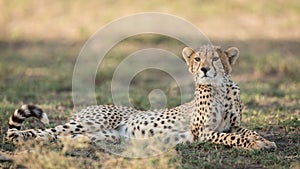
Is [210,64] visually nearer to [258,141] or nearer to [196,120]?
[196,120]

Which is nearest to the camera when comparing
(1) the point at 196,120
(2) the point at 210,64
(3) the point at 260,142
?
(3) the point at 260,142

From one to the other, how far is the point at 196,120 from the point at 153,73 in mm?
5710

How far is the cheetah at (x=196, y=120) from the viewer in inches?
264

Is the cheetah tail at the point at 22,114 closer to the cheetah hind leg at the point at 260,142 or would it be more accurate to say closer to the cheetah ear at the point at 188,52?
the cheetah ear at the point at 188,52

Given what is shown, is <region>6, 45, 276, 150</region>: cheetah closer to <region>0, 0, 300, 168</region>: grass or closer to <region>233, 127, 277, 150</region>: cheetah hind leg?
<region>233, 127, 277, 150</region>: cheetah hind leg

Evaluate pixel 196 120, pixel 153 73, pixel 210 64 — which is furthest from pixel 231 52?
pixel 153 73

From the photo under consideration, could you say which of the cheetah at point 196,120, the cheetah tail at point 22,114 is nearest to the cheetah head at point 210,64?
the cheetah at point 196,120

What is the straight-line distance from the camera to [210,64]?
6.67 meters

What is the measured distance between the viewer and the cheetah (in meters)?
6.71

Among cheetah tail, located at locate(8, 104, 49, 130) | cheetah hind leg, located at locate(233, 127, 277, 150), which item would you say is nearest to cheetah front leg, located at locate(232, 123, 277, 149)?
cheetah hind leg, located at locate(233, 127, 277, 150)

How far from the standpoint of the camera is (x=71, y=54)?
14000mm

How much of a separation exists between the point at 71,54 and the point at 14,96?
13.1 ft

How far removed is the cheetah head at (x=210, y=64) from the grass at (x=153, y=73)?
70 centimetres

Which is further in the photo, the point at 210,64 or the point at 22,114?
the point at 22,114
